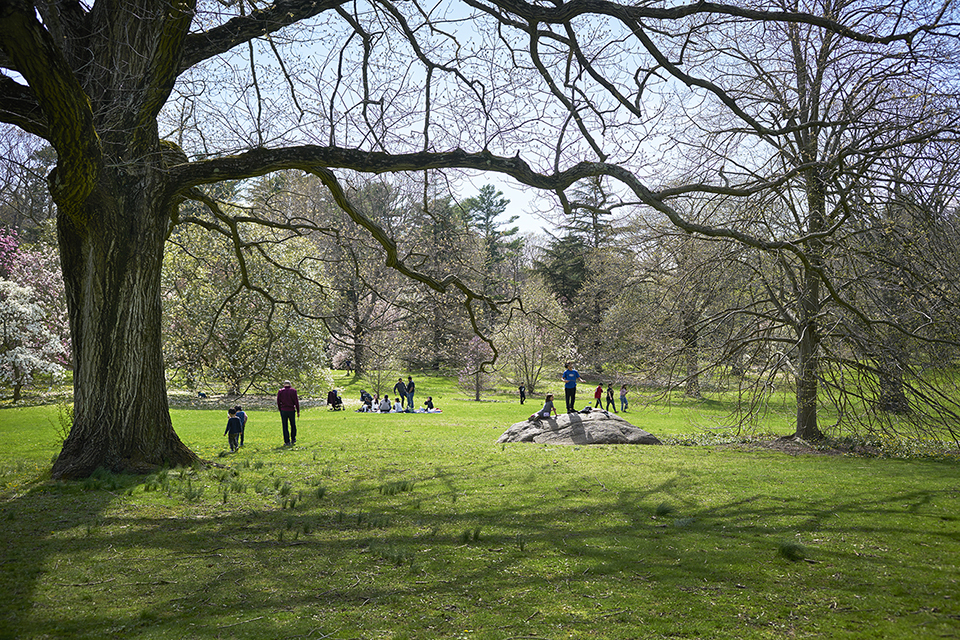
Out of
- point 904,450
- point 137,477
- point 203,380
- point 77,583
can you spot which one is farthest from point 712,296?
point 203,380

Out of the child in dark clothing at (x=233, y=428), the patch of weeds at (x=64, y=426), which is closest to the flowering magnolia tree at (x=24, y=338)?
the patch of weeds at (x=64, y=426)

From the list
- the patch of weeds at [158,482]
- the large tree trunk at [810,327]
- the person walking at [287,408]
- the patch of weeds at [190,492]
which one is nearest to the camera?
the patch of weeds at [190,492]

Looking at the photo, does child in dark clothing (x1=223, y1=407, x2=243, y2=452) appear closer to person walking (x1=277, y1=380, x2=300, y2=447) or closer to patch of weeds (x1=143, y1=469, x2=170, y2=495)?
person walking (x1=277, y1=380, x2=300, y2=447)

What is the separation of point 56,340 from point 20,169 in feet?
57.3

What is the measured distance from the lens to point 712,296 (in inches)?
495

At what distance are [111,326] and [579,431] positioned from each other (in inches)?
394

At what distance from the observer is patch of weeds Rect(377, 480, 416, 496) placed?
311 inches

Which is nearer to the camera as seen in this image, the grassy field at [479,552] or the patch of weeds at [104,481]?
the grassy field at [479,552]

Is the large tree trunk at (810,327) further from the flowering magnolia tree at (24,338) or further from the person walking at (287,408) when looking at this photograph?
the flowering magnolia tree at (24,338)

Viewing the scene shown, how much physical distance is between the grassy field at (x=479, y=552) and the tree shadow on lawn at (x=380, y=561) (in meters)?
0.02

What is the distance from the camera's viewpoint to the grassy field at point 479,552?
12.5ft

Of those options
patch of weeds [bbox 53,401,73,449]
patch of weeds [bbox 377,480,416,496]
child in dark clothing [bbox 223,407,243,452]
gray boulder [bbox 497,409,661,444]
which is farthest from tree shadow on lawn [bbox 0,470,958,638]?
gray boulder [bbox 497,409,661,444]

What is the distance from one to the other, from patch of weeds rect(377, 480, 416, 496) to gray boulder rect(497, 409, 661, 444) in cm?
635

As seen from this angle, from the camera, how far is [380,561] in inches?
199
